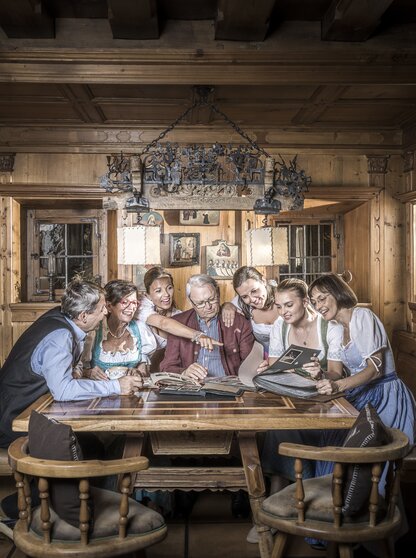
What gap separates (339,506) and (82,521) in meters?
1.00

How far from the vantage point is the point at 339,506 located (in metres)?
2.21

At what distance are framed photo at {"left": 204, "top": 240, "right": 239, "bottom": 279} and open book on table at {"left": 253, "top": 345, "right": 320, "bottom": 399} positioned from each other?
3276 mm

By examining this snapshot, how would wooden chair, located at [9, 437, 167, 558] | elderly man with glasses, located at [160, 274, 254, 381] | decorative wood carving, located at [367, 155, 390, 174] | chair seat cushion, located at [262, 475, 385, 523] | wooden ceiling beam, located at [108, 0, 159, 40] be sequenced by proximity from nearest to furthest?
wooden chair, located at [9, 437, 167, 558] → chair seat cushion, located at [262, 475, 385, 523] → wooden ceiling beam, located at [108, 0, 159, 40] → elderly man with glasses, located at [160, 274, 254, 381] → decorative wood carving, located at [367, 155, 390, 174]

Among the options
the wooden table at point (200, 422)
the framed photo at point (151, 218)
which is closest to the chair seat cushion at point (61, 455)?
the wooden table at point (200, 422)

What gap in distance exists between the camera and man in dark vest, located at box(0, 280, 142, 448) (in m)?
3.05

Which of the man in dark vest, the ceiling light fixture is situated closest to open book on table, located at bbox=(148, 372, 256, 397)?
the man in dark vest

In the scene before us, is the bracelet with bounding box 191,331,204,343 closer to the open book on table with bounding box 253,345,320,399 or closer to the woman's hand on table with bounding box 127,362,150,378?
the woman's hand on table with bounding box 127,362,150,378

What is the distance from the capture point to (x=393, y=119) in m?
5.92

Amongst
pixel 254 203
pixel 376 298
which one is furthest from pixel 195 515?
pixel 376 298

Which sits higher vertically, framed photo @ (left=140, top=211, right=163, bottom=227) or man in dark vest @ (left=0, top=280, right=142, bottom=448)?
framed photo @ (left=140, top=211, right=163, bottom=227)

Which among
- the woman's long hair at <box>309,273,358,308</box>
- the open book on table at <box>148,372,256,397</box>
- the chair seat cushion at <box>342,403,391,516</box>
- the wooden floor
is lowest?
the wooden floor

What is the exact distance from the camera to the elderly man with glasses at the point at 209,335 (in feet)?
13.1

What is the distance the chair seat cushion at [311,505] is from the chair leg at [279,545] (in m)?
0.17

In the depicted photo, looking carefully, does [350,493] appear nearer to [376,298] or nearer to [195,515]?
[195,515]
